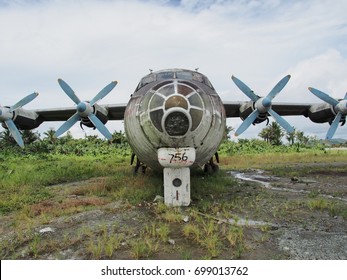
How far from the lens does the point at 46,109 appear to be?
17.0m

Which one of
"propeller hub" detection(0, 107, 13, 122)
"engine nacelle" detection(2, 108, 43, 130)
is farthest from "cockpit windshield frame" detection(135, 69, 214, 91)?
"engine nacelle" detection(2, 108, 43, 130)

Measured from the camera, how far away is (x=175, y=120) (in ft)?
22.2

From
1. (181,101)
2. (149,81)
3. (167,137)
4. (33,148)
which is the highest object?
(149,81)

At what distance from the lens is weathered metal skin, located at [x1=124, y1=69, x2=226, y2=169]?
22.4 feet

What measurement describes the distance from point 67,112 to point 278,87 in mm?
10961

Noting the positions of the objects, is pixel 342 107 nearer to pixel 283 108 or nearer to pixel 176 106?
pixel 283 108

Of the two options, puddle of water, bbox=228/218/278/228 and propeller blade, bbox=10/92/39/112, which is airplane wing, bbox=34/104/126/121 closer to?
propeller blade, bbox=10/92/39/112

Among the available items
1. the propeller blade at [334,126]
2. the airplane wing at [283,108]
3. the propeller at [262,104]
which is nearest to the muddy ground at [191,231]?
the propeller at [262,104]

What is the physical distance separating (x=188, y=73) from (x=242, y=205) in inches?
178

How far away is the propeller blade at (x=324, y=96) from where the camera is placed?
602 inches

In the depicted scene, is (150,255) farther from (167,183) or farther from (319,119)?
(319,119)

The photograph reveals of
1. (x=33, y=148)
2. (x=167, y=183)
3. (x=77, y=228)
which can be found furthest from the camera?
(x=33, y=148)

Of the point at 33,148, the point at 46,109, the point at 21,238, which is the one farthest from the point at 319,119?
the point at 33,148

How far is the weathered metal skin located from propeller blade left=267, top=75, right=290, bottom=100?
20.0ft
